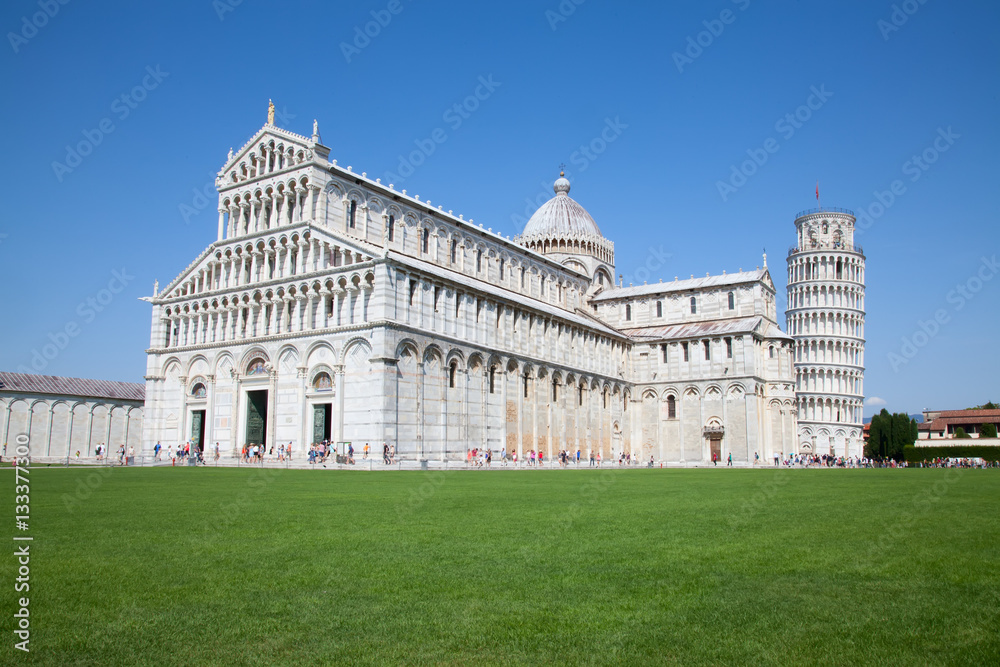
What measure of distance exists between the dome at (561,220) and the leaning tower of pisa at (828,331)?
109 ft

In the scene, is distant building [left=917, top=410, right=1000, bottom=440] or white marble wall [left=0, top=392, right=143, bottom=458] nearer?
white marble wall [left=0, top=392, right=143, bottom=458]

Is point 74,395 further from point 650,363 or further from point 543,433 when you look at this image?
point 650,363

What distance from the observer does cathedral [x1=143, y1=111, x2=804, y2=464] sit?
42.1m

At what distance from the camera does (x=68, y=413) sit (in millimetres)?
56656

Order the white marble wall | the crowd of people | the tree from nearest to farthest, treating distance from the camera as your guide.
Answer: the crowd of people
the white marble wall
the tree

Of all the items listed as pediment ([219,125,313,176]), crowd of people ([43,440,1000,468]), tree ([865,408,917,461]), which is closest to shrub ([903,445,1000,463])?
crowd of people ([43,440,1000,468])

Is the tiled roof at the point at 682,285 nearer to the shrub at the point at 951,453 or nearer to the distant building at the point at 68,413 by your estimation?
the shrub at the point at 951,453

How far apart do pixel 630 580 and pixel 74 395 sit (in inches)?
2352

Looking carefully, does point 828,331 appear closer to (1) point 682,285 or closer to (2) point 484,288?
(1) point 682,285

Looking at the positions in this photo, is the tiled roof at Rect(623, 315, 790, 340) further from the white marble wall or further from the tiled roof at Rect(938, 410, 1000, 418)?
the tiled roof at Rect(938, 410, 1000, 418)

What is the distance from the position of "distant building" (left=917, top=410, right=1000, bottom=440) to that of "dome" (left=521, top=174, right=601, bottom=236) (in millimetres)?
53882

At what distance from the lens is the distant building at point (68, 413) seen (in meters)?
53.2

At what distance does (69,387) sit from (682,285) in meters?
52.7

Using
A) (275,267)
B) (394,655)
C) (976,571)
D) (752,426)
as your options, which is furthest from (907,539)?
(752,426)
